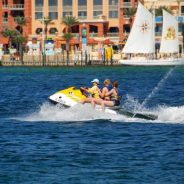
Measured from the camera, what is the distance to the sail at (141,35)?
6506 inches

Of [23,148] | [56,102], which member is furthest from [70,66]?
[23,148]

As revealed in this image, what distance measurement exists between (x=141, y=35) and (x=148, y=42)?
7.00 feet

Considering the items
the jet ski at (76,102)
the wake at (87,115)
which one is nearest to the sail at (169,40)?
the wake at (87,115)

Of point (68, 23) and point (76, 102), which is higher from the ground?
point (68, 23)

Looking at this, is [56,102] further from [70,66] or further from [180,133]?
[70,66]

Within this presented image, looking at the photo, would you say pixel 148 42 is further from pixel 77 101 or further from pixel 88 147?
pixel 88 147

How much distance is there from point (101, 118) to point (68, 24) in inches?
5498

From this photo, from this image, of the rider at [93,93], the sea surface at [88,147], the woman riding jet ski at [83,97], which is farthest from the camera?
the rider at [93,93]

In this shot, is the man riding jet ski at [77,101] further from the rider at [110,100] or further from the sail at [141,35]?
the sail at [141,35]

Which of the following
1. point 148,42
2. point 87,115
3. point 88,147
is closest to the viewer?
point 88,147

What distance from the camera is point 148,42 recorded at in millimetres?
169375

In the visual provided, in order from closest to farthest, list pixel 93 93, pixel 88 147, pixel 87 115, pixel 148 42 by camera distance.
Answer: pixel 88 147 < pixel 93 93 < pixel 87 115 < pixel 148 42

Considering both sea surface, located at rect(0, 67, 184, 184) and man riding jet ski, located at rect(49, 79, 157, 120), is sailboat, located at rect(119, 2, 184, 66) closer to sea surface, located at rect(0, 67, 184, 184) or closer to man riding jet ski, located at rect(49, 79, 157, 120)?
sea surface, located at rect(0, 67, 184, 184)

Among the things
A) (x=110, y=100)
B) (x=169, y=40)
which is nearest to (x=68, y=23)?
(x=169, y=40)
